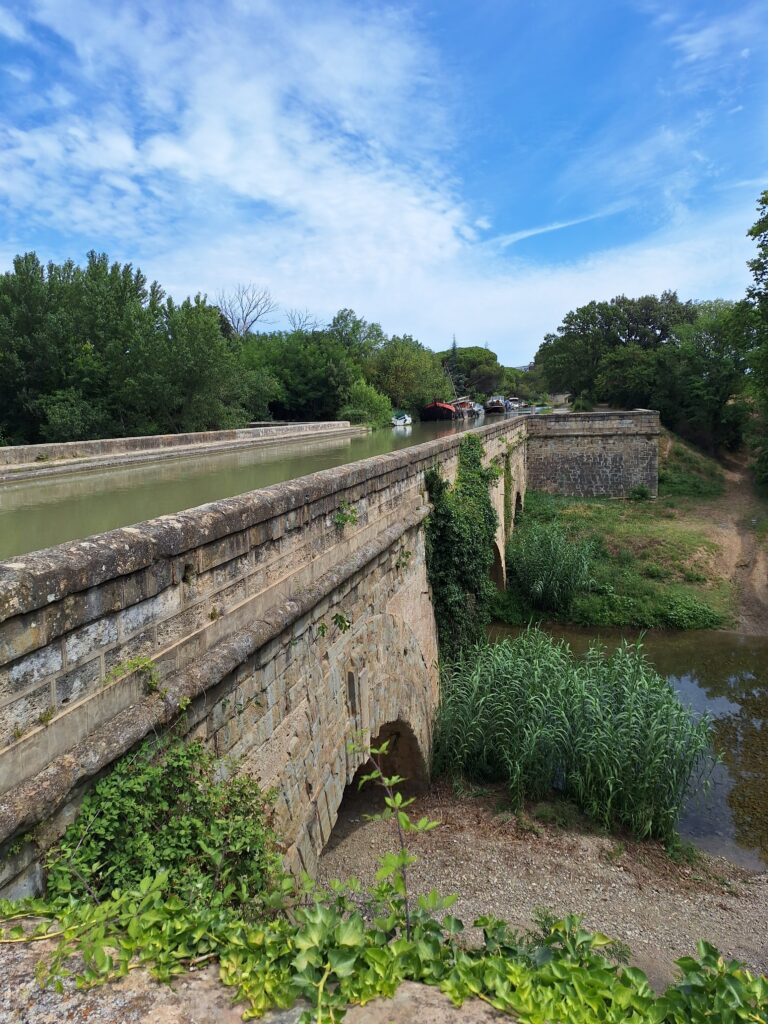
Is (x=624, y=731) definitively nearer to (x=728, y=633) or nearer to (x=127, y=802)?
(x=127, y=802)

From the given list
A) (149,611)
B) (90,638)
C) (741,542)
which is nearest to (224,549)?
(149,611)

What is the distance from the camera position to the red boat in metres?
44.2

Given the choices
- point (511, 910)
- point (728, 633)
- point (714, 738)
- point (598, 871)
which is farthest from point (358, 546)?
point (728, 633)

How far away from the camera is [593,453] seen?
81.1ft

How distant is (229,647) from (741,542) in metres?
20.4

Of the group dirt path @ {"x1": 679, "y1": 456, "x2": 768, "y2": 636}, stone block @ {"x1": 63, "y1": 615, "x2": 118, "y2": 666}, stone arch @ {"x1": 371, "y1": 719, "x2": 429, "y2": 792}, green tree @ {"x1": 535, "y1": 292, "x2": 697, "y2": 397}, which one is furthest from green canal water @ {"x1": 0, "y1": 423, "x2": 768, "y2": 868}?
green tree @ {"x1": 535, "y1": 292, "x2": 697, "y2": 397}

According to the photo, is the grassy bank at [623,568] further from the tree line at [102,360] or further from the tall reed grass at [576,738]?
the tree line at [102,360]

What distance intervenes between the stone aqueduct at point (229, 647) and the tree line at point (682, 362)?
15.6 m

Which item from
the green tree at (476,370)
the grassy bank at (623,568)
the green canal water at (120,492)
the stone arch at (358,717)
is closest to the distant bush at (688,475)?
the grassy bank at (623,568)

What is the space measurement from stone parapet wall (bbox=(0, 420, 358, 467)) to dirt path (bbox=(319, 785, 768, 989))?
813 centimetres

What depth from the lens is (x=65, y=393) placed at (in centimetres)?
1917

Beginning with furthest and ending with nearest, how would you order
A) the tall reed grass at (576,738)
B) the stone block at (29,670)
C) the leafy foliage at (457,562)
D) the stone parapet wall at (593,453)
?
1. the stone parapet wall at (593,453)
2. the leafy foliage at (457,562)
3. the tall reed grass at (576,738)
4. the stone block at (29,670)

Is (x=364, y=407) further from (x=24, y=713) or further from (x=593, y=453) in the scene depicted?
(x=24, y=713)

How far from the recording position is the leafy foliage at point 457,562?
889 cm
